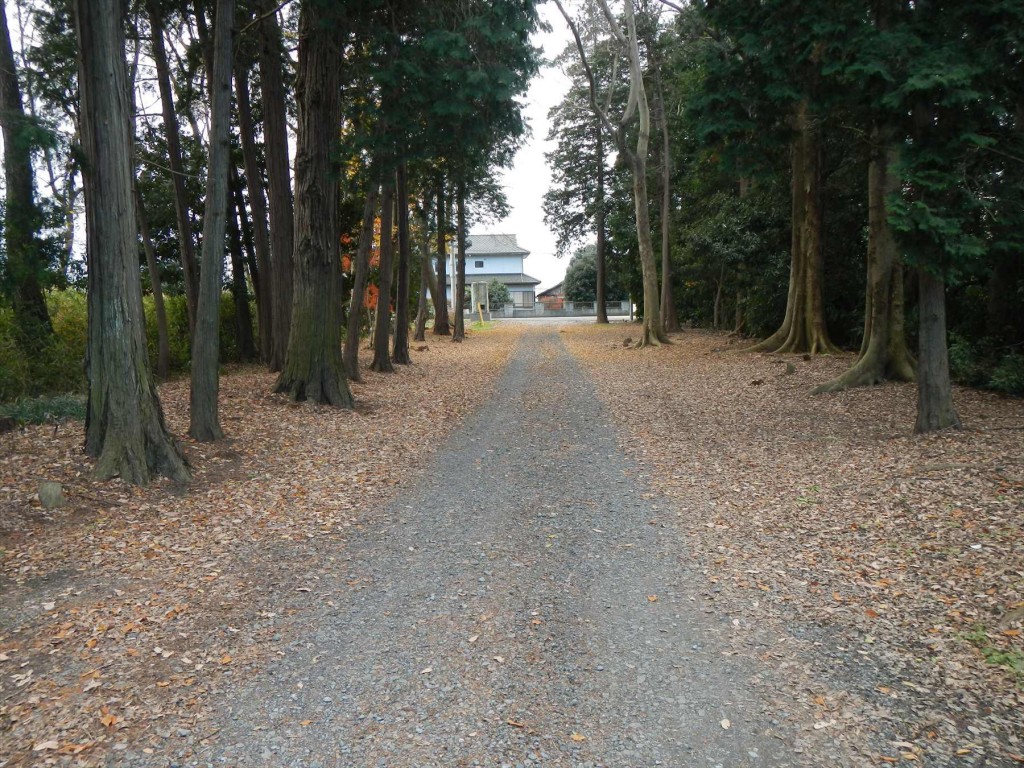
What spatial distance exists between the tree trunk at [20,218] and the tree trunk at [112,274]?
3.82 feet

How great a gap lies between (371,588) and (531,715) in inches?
75.2

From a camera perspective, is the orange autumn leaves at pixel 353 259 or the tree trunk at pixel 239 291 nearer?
the tree trunk at pixel 239 291

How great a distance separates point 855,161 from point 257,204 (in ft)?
45.1

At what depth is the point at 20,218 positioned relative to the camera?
380 inches

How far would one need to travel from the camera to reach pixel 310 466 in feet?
28.3

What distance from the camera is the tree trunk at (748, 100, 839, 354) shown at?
59.5 ft

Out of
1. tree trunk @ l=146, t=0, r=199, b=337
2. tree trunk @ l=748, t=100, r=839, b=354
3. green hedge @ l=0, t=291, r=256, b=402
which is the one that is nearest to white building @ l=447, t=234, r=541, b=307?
tree trunk @ l=748, t=100, r=839, b=354

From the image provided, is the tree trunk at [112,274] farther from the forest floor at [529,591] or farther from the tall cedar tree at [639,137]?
the tall cedar tree at [639,137]

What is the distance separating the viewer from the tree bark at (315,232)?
39.5 feet

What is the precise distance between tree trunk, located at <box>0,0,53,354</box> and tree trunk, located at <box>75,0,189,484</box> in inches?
45.8

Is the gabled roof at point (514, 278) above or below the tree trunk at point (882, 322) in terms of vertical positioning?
above

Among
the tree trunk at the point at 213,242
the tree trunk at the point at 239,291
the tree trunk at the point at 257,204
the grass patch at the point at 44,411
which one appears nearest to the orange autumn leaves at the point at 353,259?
the tree trunk at the point at 257,204

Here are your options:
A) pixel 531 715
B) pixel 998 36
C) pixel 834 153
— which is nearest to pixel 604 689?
pixel 531 715

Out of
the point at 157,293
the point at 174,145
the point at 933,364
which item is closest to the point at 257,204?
the point at 174,145
